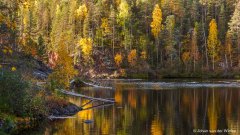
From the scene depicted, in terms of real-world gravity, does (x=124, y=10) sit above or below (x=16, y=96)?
above

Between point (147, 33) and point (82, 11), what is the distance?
2351 cm

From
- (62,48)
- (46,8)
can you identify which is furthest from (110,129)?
(46,8)

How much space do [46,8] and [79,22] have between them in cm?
2449

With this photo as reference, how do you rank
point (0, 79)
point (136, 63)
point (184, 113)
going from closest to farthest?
point (0, 79)
point (184, 113)
point (136, 63)

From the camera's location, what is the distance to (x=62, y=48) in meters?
50.8

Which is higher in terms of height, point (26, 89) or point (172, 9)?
point (172, 9)

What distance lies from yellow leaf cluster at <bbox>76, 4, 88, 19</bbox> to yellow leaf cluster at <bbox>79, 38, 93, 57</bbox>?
13537mm

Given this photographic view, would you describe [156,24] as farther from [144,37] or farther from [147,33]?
[144,37]

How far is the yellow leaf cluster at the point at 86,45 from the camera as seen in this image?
117062 millimetres

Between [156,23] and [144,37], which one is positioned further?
[156,23]

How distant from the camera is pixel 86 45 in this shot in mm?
117438

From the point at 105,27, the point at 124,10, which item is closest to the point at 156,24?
the point at 124,10

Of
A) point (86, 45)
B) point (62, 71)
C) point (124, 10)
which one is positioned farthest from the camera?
point (124, 10)

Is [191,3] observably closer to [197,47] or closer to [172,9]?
[172,9]
